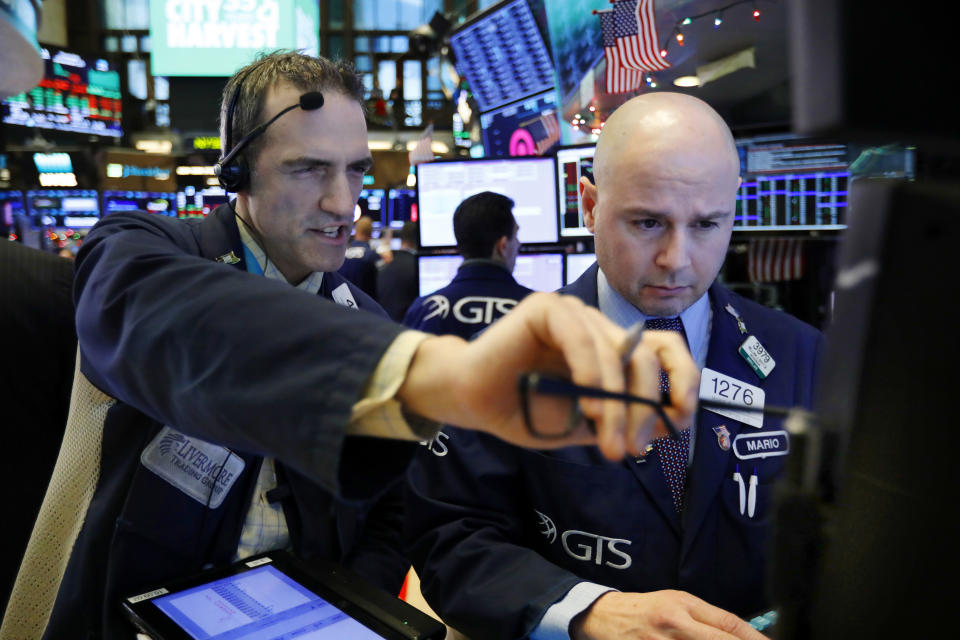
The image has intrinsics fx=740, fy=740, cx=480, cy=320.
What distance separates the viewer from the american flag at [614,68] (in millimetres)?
3496

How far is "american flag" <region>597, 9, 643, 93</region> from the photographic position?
11.5 ft

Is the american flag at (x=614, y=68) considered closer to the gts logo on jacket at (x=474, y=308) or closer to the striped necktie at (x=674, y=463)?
the gts logo on jacket at (x=474, y=308)

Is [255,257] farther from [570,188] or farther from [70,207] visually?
[70,207]

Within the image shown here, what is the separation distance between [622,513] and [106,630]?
0.84 meters

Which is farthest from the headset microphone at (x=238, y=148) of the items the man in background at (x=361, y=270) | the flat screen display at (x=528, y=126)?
the man in background at (x=361, y=270)

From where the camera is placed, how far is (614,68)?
12.0ft

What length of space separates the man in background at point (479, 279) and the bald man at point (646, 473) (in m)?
1.47

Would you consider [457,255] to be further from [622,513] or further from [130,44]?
[130,44]

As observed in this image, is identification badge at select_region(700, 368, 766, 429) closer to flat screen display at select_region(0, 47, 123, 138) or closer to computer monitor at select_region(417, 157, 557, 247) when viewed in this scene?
computer monitor at select_region(417, 157, 557, 247)

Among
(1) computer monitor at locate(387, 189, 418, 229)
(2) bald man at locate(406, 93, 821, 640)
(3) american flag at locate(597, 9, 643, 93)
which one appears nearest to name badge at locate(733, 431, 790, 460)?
(2) bald man at locate(406, 93, 821, 640)

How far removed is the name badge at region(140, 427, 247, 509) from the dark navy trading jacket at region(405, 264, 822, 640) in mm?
317

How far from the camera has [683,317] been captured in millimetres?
1355

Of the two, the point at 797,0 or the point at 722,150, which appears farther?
the point at 722,150

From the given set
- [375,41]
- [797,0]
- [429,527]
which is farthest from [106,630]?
[375,41]
